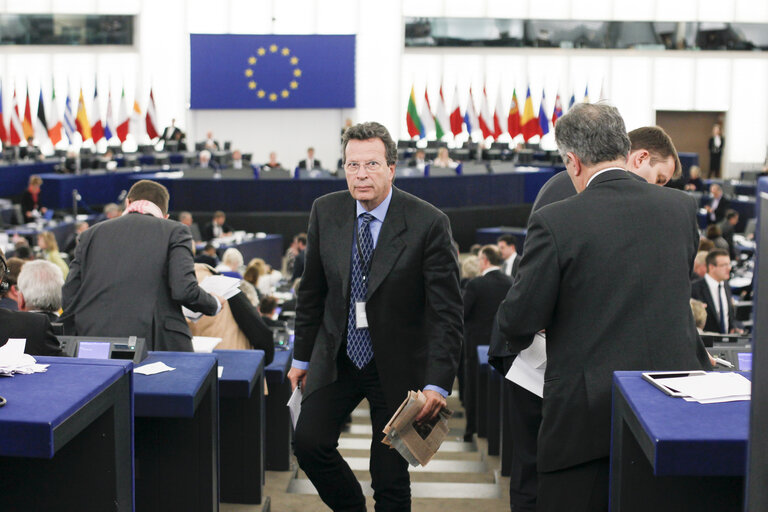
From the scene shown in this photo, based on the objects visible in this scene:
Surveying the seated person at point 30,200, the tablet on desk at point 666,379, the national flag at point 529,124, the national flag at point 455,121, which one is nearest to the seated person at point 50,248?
the seated person at point 30,200

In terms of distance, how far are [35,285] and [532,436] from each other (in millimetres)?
2443

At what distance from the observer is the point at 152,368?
126 inches

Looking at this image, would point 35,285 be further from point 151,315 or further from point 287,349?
point 287,349

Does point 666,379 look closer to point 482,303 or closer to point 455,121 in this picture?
point 482,303

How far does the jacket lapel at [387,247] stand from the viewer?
3.16 metres

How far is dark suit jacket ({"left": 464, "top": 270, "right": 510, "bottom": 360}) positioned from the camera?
7.42 meters

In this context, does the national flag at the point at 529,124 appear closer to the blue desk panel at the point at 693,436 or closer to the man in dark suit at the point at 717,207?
the man in dark suit at the point at 717,207

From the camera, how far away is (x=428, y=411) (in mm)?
3092

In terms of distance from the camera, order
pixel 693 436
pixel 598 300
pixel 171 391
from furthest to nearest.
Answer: pixel 171 391 < pixel 598 300 < pixel 693 436

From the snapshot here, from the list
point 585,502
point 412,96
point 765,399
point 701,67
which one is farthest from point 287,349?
point 701,67

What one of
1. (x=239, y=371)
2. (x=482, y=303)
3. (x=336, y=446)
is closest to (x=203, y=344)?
(x=239, y=371)

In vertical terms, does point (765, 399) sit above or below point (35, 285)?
above

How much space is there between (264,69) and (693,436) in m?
23.6

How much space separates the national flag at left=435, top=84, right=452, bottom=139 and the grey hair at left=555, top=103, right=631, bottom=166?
71.4 ft
